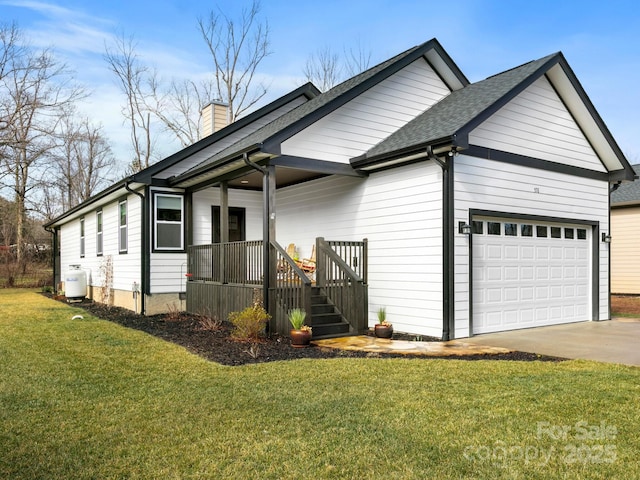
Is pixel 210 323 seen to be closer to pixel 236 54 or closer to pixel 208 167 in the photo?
pixel 208 167

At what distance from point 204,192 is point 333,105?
4560 millimetres

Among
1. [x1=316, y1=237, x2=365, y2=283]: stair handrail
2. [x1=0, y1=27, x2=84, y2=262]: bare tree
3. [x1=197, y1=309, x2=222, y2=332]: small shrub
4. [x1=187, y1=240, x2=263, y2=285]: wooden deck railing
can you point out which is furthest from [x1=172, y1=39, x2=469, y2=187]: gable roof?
[x1=0, y1=27, x2=84, y2=262]: bare tree

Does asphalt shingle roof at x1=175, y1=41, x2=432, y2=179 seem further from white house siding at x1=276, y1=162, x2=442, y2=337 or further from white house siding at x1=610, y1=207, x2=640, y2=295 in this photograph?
white house siding at x1=610, y1=207, x2=640, y2=295

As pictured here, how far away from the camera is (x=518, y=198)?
382 inches

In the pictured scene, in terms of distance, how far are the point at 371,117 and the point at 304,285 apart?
3.89 metres

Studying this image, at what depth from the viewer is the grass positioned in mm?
3354

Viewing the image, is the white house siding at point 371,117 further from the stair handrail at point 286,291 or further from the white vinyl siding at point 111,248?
the white vinyl siding at point 111,248

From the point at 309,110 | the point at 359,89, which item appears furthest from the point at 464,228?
the point at 309,110

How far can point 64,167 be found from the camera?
33656mm

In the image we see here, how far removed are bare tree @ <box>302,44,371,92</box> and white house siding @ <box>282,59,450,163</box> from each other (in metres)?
16.6

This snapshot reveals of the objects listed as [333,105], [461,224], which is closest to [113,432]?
[461,224]

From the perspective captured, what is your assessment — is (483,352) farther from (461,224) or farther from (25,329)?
(25,329)

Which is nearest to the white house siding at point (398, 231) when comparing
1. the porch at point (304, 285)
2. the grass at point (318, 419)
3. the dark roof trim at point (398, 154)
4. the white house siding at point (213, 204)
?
the dark roof trim at point (398, 154)

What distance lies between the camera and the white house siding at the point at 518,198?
861cm
